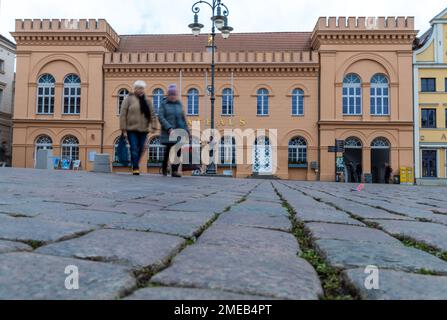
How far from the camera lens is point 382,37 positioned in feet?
96.8

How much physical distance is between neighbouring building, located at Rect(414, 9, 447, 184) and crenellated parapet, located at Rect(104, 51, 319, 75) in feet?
24.2

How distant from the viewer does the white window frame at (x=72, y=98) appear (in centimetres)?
3103

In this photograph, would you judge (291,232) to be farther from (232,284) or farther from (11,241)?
(11,241)

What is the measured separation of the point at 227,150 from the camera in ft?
101

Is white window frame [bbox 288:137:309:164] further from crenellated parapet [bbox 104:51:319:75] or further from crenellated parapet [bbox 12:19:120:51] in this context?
crenellated parapet [bbox 12:19:120:51]

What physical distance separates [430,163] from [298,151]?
912 centimetres

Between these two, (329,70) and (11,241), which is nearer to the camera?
(11,241)

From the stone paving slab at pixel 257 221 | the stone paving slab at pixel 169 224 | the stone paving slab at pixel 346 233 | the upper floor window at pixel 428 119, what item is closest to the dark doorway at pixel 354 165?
the upper floor window at pixel 428 119

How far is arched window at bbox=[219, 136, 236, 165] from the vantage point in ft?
100

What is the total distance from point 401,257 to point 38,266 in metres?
1.38

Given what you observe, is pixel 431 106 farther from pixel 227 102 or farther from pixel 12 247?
pixel 12 247

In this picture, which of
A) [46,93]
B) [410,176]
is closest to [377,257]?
[410,176]

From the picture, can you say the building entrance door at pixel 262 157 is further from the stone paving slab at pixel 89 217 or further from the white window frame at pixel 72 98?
the stone paving slab at pixel 89 217
